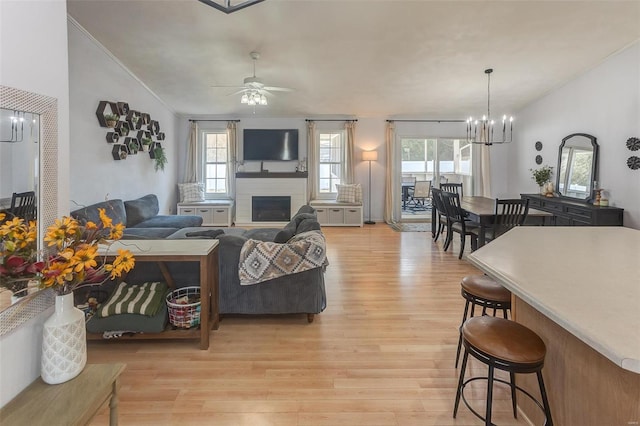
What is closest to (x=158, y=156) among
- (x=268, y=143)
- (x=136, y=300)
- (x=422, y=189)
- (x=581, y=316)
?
(x=268, y=143)

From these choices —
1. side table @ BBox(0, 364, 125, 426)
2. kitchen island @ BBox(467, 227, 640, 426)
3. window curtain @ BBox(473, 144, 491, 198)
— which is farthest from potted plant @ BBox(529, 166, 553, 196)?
side table @ BBox(0, 364, 125, 426)

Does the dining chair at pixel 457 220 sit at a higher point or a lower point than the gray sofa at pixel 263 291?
higher

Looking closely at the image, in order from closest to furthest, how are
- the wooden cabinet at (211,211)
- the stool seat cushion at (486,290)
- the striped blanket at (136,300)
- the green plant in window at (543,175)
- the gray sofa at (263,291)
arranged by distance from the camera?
the stool seat cushion at (486,290) → the striped blanket at (136,300) → the gray sofa at (263,291) → the green plant in window at (543,175) → the wooden cabinet at (211,211)

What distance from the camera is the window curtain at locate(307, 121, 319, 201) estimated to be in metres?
8.06

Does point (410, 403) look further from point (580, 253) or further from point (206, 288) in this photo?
point (206, 288)

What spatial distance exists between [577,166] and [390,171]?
362 centimetres

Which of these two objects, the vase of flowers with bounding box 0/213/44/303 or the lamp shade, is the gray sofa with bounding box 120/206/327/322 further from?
the lamp shade

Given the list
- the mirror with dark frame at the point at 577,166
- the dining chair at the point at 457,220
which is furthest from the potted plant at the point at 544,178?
the dining chair at the point at 457,220

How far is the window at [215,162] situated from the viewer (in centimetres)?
822

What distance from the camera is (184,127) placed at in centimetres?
807

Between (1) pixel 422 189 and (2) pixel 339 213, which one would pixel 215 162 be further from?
(1) pixel 422 189

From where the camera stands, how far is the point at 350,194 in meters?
7.96

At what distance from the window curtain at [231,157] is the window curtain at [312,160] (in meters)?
1.74

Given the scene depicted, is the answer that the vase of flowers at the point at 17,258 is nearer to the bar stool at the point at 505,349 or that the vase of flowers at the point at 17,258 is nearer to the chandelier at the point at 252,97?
the bar stool at the point at 505,349
